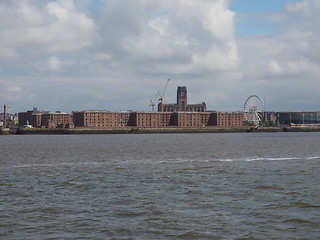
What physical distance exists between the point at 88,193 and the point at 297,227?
13005mm

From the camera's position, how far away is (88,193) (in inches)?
1012

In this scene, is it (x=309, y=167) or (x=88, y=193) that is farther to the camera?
(x=309, y=167)

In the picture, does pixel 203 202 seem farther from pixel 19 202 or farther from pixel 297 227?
pixel 19 202

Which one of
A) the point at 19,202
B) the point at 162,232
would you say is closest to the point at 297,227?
the point at 162,232

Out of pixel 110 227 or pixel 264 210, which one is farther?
pixel 264 210

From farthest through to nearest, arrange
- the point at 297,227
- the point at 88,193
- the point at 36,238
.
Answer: the point at 88,193 → the point at 297,227 → the point at 36,238

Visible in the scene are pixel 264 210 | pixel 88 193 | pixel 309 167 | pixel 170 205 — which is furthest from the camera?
pixel 309 167

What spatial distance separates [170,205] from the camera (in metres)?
22.1

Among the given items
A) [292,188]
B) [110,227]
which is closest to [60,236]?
[110,227]

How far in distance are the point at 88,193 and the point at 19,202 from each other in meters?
4.33

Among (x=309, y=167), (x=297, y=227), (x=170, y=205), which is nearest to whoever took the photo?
(x=297, y=227)

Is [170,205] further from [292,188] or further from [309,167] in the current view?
[309,167]

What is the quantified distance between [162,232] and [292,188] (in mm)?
Result: 12841

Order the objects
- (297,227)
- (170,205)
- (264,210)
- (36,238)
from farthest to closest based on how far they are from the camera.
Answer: (170,205), (264,210), (297,227), (36,238)
